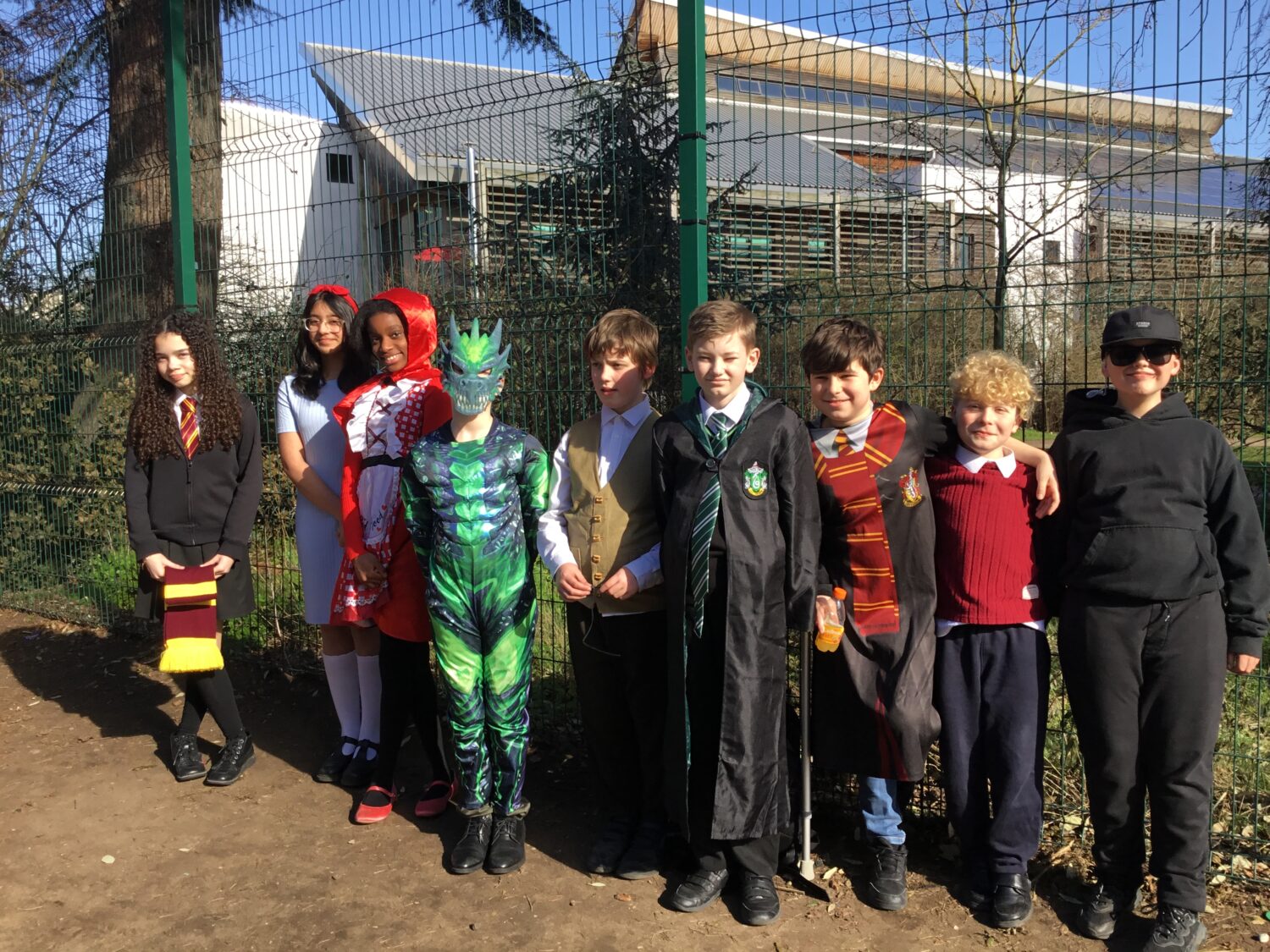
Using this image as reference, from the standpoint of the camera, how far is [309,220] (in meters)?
5.32

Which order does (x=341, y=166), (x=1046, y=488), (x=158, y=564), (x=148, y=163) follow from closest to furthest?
(x=1046, y=488) → (x=158, y=564) → (x=341, y=166) → (x=148, y=163)

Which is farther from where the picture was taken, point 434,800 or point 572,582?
point 434,800

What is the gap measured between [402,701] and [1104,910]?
2523mm

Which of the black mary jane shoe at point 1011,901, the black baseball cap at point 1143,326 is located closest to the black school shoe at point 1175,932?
the black mary jane shoe at point 1011,901

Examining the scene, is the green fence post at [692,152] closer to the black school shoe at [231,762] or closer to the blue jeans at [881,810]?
the blue jeans at [881,810]

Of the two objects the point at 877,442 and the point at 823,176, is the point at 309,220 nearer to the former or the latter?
the point at 823,176

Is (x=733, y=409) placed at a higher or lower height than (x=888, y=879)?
higher

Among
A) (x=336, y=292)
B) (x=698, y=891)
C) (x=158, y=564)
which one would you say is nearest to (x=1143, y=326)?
(x=698, y=891)

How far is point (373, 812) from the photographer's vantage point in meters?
4.02

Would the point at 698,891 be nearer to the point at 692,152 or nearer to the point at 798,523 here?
the point at 798,523

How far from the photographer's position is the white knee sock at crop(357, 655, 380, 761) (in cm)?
428

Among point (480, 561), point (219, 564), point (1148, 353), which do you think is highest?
point (1148, 353)

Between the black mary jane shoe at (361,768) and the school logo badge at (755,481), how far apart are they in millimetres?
2107

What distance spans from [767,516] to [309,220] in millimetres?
3283
